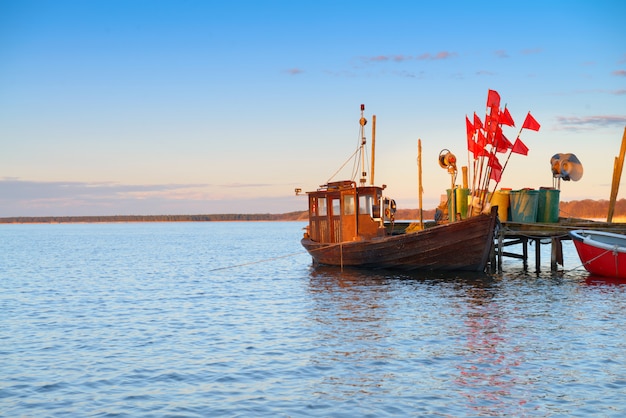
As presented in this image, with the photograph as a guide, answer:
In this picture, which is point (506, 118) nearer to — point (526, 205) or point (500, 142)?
point (500, 142)

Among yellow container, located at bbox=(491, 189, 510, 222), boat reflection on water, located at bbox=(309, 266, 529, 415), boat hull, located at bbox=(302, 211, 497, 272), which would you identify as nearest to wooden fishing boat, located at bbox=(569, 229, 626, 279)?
boat hull, located at bbox=(302, 211, 497, 272)

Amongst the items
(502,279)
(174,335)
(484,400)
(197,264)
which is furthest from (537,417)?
(197,264)

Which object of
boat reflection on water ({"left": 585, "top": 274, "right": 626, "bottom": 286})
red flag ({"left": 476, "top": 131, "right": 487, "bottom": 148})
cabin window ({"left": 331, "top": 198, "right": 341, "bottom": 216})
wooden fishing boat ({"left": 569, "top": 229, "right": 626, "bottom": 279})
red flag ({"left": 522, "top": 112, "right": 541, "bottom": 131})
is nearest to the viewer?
red flag ({"left": 522, "top": 112, "right": 541, "bottom": 131})

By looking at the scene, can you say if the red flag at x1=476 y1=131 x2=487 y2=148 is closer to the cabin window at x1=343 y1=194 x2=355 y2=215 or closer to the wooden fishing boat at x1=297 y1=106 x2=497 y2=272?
the wooden fishing boat at x1=297 y1=106 x2=497 y2=272

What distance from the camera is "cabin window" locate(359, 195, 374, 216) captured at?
33.4 meters

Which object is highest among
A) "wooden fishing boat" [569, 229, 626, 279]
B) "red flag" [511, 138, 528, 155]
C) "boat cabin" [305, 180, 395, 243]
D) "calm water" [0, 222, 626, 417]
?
"red flag" [511, 138, 528, 155]

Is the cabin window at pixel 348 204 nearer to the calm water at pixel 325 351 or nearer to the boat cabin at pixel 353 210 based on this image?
the boat cabin at pixel 353 210

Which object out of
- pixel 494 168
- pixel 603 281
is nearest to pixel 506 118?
pixel 494 168

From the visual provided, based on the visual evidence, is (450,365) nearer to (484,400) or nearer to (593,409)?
(484,400)

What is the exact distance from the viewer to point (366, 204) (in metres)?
33.6

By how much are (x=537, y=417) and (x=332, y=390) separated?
3.73 metres

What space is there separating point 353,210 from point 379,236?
1785mm

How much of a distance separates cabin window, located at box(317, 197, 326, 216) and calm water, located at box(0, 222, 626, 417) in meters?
5.98

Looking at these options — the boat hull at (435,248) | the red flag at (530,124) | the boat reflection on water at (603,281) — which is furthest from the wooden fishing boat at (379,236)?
the boat reflection on water at (603,281)
